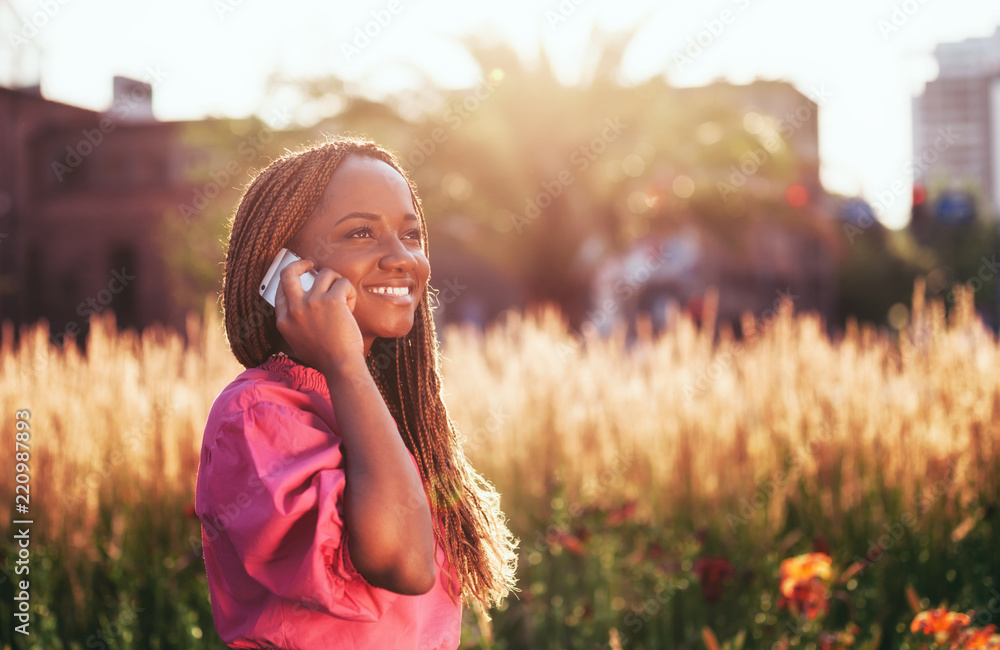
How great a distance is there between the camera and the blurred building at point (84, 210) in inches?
1224

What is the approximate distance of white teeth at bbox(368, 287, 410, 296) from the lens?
4.70 ft

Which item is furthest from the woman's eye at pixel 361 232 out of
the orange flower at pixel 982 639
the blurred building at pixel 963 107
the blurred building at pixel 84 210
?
the blurred building at pixel 963 107

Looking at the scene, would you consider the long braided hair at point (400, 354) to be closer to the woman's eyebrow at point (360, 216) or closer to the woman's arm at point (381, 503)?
the woman's eyebrow at point (360, 216)

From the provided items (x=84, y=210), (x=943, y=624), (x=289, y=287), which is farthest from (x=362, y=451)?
(x=84, y=210)

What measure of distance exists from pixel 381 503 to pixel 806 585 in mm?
2013

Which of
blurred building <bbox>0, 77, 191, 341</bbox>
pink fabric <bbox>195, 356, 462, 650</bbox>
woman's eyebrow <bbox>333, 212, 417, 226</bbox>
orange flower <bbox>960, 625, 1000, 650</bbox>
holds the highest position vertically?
blurred building <bbox>0, 77, 191, 341</bbox>

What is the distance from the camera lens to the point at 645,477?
4.63 m

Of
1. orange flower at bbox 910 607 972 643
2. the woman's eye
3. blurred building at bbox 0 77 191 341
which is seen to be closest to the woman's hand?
the woman's eye

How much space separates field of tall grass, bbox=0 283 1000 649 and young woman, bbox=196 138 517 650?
1603 millimetres

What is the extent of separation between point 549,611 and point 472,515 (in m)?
2.36

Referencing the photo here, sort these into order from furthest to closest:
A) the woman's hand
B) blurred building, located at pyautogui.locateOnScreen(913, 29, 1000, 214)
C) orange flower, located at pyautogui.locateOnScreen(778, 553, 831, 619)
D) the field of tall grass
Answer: blurred building, located at pyautogui.locateOnScreen(913, 29, 1000, 214), the field of tall grass, orange flower, located at pyautogui.locateOnScreen(778, 553, 831, 619), the woman's hand

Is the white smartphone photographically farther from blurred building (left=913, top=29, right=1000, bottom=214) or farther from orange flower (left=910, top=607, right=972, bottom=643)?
blurred building (left=913, top=29, right=1000, bottom=214)

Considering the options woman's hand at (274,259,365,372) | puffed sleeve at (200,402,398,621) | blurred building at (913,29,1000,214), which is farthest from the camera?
blurred building at (913,29,1000,214)

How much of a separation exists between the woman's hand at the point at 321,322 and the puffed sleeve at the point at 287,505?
10 cm
